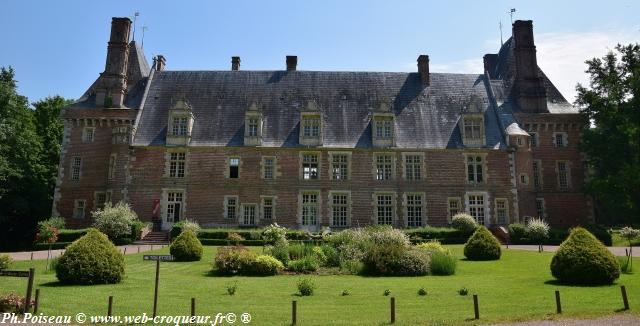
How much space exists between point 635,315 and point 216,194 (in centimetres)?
2740

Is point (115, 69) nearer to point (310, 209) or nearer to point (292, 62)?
point (292, 62)

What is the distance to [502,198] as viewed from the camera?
33594 mm

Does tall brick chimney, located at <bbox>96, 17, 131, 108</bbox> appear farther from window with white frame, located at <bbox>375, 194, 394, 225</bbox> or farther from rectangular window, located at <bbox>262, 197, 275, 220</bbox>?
window with white frame, located at <bbox>375, 194, 394, 225</bbox>

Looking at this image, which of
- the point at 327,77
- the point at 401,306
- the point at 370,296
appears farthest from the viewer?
the point at 327,77

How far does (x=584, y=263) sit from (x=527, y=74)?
27.6 metres

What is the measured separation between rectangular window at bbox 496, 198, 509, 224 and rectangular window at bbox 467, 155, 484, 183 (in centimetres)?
203

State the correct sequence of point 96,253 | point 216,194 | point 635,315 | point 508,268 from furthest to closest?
point 216,194 < point 508,268 < point 96,253 < point 635,315

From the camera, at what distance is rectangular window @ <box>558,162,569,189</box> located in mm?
36562

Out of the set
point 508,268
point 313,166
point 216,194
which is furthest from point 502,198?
point 216,194

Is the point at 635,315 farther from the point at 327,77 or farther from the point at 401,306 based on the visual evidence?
the point at 327,77

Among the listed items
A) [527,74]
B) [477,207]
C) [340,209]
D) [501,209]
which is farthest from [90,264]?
[527,74]

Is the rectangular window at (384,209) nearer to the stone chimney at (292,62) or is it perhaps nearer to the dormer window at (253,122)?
the dormer window at (253,122)

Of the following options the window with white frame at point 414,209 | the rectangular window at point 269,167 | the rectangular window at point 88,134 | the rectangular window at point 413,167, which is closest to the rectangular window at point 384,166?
the rectangular window at point 413,167

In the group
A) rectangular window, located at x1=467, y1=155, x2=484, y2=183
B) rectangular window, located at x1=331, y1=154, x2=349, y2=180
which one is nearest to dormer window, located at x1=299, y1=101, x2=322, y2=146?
rectangular window, located at x1=331, y1=154, x2=349, y2=180
